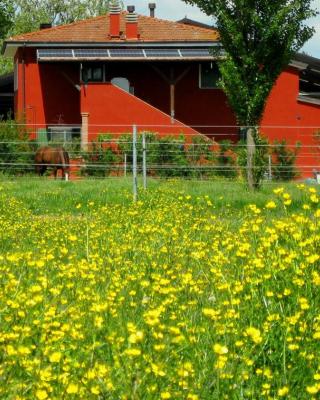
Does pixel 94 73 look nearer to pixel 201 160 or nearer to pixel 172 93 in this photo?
pixel 172 93

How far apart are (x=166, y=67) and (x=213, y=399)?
33.9 m

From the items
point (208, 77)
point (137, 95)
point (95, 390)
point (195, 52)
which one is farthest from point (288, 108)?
point (95, 390)

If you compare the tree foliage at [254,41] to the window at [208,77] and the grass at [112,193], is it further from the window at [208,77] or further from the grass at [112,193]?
the window at [208,77]

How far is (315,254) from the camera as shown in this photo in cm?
570

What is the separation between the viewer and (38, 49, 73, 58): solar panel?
118ft

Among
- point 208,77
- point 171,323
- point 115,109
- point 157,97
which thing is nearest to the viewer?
point 171,323

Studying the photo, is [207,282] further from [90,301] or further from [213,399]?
[213,399]

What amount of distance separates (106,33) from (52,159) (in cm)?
1382

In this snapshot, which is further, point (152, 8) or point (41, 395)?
point (152, 8)

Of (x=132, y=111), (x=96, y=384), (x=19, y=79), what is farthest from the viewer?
(x=19, y=79)

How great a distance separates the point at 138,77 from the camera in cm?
3844

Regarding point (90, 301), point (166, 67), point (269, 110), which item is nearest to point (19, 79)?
point (166, 67)

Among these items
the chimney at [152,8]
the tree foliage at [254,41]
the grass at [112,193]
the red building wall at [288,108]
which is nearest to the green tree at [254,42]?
the tree foliage at [254,41]

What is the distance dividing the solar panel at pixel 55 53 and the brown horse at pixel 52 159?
29.7ft
